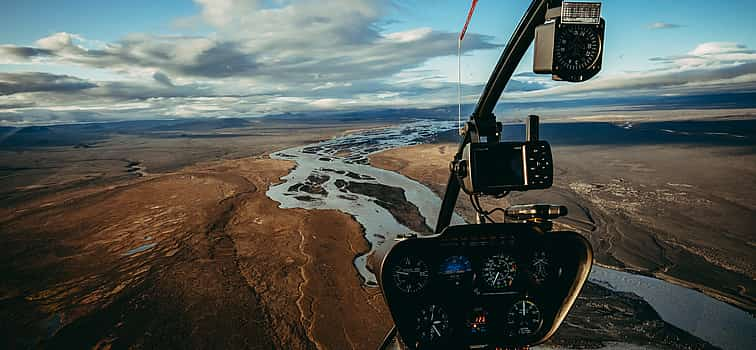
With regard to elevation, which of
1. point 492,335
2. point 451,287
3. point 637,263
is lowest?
point 637,263

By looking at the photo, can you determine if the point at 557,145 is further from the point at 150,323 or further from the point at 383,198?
the point at 150,323

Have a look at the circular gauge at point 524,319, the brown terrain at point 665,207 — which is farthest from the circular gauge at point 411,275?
the brown terrain at point 665,207

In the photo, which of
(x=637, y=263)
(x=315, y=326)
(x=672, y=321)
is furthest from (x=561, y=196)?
(x=315, y=326)

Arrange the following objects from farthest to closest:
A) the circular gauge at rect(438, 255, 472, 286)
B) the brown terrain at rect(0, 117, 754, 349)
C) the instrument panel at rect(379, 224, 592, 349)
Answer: the brown terrain at rect(0, 117, 754, 349) < the circular gauge at rect(438, 255, 472, 286) < the instrument panel at rect(379, 224, 592, 349)

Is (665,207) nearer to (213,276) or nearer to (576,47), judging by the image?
(213,276)

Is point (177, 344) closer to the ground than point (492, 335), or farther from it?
closer to the ground

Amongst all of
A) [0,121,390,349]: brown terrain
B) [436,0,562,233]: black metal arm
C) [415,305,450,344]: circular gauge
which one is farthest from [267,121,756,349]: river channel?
[436,0,562,233]: black metal arm

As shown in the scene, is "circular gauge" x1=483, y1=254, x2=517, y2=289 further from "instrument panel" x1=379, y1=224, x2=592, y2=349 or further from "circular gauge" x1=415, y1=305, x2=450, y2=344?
"circular gauge" x1=415, y1=305, x2=450, y2=344

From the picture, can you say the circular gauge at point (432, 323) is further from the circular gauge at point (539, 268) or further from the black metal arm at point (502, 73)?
the black metal arm at point (502, 73)
